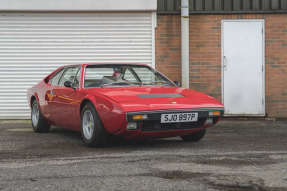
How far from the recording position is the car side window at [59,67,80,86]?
764 cm

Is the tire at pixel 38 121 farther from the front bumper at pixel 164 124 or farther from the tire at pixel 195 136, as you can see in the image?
the front bumper at pixel 164 124

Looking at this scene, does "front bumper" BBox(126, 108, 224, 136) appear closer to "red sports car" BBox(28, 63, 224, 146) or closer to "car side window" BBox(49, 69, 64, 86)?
"red sports car" BBox(28, 63, 224, 146)

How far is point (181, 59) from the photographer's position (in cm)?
1206

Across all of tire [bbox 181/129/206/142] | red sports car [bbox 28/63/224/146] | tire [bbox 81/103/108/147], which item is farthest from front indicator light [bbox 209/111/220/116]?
tire [bbox 81/103/108/147]

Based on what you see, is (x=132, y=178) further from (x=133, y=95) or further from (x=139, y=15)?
(x=139, y=15)

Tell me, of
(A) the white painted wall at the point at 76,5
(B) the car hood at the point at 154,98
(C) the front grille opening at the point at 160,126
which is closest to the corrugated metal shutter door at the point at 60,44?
(A) the white painted wall at the point at 76,5

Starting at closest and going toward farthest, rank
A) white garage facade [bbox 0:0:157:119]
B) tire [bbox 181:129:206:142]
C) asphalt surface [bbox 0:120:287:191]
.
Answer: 1. asphalt surface [bbox 0:120:287:191]
2. tire [bbox 181:129:206:142]
3. white garage facade [bbox 0:0:157:119]

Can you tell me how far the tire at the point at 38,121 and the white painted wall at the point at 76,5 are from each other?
3.88m

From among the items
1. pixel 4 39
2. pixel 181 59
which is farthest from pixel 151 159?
pixel 4 39

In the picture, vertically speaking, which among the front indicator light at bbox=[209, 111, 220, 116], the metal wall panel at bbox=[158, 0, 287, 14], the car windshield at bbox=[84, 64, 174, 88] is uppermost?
the metal wall panel at bbox=[158, 0, 287, 14]

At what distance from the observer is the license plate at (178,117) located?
6.13m

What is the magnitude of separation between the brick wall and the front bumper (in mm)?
5628

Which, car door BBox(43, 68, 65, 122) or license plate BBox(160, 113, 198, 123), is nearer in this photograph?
license plate BBox(160, 113, 198, 123)

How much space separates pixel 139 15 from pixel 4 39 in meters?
3.47
